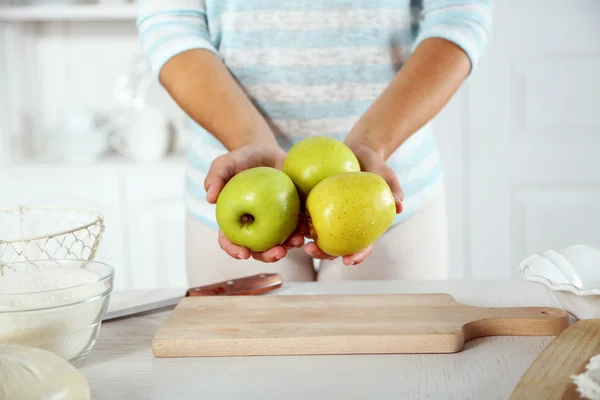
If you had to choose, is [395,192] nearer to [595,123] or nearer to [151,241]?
[151,241]

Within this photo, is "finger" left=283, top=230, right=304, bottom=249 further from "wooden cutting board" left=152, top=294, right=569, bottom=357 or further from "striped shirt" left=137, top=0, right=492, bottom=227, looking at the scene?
"striped shirt" left=137, top=0, right=492, bottom=227

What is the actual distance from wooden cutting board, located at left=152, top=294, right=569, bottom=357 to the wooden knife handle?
0.05 meters

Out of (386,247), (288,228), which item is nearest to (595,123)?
(386,247)

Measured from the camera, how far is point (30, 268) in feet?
2.54

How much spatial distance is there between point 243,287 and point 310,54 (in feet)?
1.36

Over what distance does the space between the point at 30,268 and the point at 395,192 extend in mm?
413

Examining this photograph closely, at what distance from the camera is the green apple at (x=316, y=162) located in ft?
2.75

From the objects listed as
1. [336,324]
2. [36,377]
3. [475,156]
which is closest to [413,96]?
[336,324]

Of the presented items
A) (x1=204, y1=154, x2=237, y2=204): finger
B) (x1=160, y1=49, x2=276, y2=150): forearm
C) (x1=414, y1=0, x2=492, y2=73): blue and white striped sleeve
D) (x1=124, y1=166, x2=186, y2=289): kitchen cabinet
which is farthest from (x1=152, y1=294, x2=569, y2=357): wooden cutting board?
(x1=124, y1=166, x2=186, y2=289): kitchen cabinet

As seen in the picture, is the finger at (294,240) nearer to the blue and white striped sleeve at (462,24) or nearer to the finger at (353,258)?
the finger at (353,258)

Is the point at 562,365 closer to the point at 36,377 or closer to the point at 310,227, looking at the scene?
the point at 310,227

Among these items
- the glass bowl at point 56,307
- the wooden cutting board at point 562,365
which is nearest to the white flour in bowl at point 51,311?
the glass bowl at point 56,307

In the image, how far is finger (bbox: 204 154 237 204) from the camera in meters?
0.83

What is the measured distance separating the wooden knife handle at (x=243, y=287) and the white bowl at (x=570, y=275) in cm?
32
